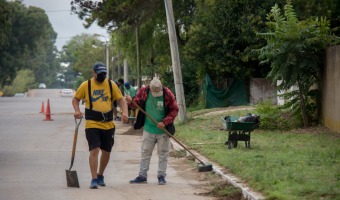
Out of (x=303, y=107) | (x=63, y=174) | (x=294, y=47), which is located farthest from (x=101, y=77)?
(x=303, y=107)

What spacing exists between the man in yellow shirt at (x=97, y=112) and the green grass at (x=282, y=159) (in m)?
2.24

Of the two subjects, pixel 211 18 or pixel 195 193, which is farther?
pixel 211 18

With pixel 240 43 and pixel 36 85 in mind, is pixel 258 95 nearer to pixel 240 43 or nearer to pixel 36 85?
pixel 240 43

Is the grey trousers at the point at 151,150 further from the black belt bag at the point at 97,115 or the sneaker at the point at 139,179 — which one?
the black belt bag at the point at 97,115

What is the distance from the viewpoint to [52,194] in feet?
33.0

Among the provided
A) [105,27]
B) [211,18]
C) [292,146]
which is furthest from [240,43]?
[292,146]

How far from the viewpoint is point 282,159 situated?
12.7 meters

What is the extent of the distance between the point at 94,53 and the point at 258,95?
66167 mm

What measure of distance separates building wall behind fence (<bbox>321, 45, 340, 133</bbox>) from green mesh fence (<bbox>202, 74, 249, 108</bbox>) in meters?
15.0

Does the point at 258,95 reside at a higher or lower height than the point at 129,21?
lower

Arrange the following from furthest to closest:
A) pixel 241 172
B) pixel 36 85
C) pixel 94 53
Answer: pixel 36 85 → pixel 94 53 → pixel 241 172

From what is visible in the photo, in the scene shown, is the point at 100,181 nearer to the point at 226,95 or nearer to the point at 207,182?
the point at 207,182

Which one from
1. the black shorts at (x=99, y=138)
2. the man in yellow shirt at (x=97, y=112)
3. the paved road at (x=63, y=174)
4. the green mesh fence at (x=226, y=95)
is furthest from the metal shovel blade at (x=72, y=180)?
the green mesh fence at (x=226, y=95)

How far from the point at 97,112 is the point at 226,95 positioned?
80.9ft
